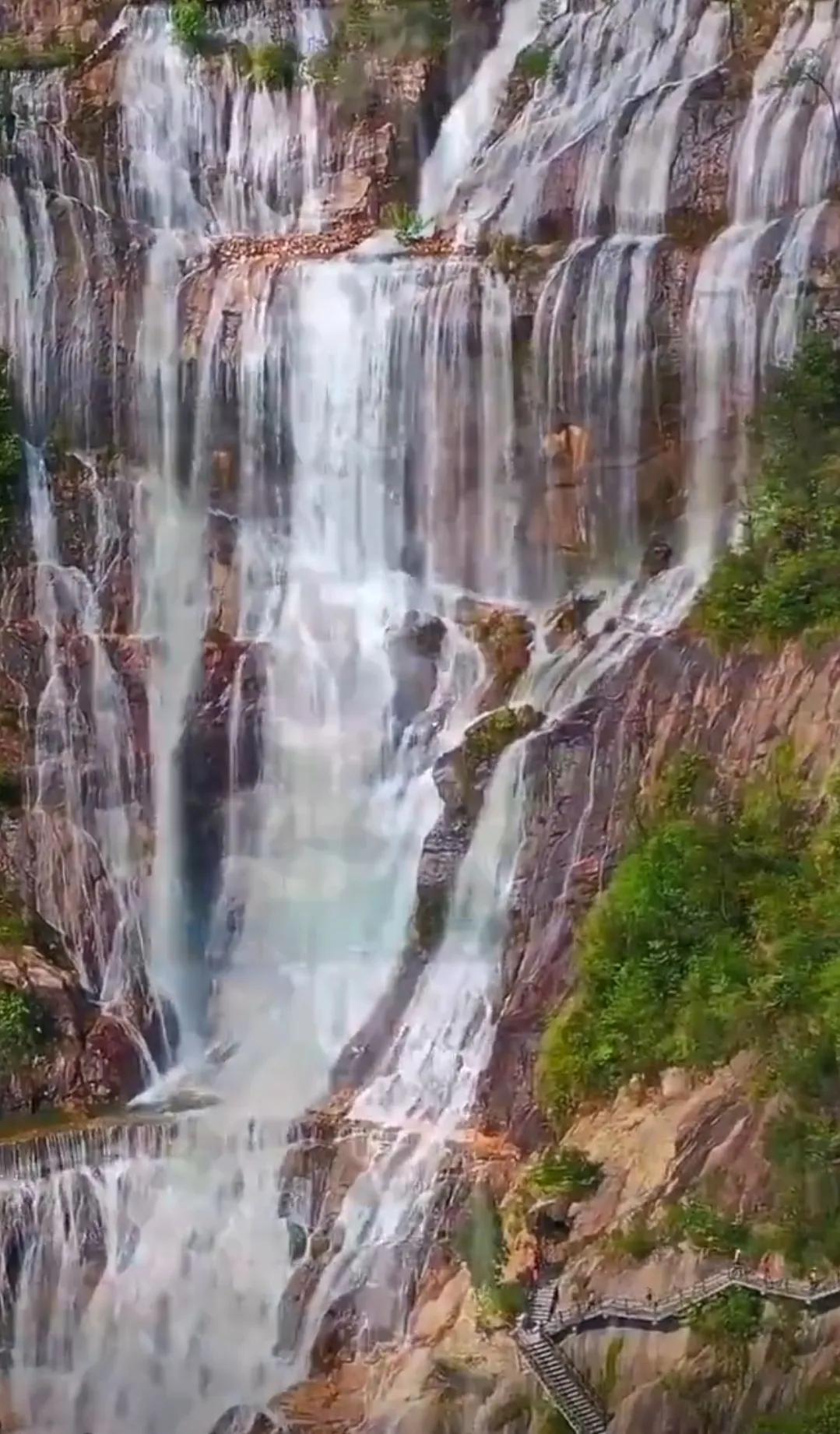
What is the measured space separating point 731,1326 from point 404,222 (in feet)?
27.9

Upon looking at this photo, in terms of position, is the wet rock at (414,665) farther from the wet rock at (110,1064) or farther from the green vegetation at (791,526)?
the wet rock at (110,1064)

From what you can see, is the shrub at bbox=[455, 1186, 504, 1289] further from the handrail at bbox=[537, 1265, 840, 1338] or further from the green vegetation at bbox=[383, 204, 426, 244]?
the green vegetation at bbox=[383, 204, 426, 244]

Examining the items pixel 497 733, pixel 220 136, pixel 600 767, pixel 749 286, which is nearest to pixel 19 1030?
pixel 497 733

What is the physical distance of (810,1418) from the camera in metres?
8.79

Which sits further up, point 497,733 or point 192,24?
point 192,24

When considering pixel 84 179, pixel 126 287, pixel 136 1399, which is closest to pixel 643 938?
pixel 136 1399

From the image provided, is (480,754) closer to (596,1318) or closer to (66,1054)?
(66,1054)

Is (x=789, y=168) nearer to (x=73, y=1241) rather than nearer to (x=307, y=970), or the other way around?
(x=307, y=970)

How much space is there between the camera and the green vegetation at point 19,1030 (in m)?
11.8

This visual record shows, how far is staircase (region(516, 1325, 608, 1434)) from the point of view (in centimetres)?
913

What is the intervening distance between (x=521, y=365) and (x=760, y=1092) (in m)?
5.36

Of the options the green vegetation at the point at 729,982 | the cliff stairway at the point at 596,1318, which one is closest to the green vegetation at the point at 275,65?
the green vegetation at the point at 729,982

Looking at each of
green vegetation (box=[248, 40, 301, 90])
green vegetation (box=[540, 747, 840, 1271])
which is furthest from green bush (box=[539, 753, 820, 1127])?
green vegetation (box=[248, 40, 301, 90])

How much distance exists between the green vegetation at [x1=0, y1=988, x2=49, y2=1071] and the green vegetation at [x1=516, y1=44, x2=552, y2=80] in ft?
26.4
